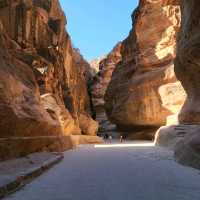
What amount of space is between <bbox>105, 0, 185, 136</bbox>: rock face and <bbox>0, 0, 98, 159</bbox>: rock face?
5292 mm

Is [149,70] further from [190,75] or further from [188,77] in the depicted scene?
[190,75]

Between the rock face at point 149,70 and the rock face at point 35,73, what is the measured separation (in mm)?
5292

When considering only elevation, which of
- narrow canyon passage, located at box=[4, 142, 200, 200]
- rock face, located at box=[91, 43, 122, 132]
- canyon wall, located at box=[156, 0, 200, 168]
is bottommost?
narrow canyon passage, located at box=[4, 142, 200, 200]

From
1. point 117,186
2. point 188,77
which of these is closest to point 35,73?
point 188,77

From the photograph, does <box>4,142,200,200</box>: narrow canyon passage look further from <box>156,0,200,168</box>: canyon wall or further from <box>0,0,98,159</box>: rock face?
<box>0,0,98,159</box>: rock face

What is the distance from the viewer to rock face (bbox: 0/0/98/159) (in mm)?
8891

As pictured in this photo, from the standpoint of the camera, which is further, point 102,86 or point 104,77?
point 104,77

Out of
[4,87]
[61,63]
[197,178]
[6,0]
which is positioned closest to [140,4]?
[61,63]

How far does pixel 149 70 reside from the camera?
28.6 meters

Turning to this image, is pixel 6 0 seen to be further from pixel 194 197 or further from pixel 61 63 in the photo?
pixel 194 197

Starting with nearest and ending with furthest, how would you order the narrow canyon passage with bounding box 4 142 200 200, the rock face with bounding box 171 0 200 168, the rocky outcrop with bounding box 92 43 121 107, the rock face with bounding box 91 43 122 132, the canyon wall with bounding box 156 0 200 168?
1. the narrow canyon passage with bounding box 4 142 200 200
2. the rock face with bounding box 171 0 200 168
3. the canyon wall with bounding box 156 0 200 168
4. the rock face with bounding box 91 43 122 132
5. the rocky outcrop with bounding box 92 43 121 107

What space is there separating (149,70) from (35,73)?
13.5m

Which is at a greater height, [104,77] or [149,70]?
[104,77]

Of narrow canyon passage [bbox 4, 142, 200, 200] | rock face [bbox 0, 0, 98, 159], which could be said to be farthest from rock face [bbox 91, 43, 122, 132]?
narrow canyon passage [bbox 4, 142, 200, 200]
